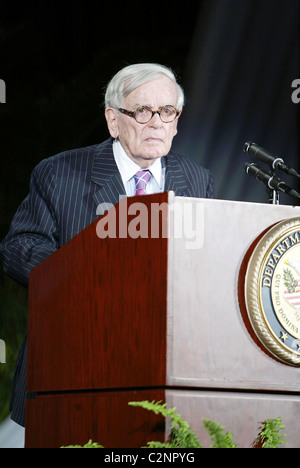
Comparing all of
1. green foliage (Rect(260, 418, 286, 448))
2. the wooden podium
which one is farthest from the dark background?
green foliage (Rect(260, 418, 286, 448))

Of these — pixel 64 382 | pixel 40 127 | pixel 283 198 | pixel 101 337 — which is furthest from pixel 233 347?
pixel 40 127

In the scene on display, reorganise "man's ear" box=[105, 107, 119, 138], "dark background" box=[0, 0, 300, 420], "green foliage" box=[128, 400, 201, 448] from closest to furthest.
Result: "green foliage" box=[128, 400, 201, 448]
"man's ear" box=[105, 107, 119, 138]
"dark background" box=[0, 0, 300, 420]

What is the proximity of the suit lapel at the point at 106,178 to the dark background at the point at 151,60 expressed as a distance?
1.09 metres

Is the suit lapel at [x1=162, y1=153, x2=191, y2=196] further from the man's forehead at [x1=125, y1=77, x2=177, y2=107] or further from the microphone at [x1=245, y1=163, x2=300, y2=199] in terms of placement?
the microphone at [x1=245, y1=163, x2=300, y2=199]

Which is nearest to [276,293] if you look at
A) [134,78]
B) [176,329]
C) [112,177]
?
[176,329]

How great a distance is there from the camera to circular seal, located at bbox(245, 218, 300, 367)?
1.35 metres

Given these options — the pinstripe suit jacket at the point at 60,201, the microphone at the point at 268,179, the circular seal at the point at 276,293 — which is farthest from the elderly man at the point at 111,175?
the circular seal at the point at 276,293

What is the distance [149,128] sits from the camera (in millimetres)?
2432

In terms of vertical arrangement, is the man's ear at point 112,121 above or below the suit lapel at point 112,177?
above

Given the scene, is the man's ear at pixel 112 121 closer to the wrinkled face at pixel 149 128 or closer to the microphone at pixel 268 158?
the wrinkled face at pixel 149 128

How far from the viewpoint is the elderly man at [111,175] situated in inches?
87.2

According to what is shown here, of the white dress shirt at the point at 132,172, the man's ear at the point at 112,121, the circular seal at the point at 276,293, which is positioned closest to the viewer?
the circular seal at the point at 276,293
